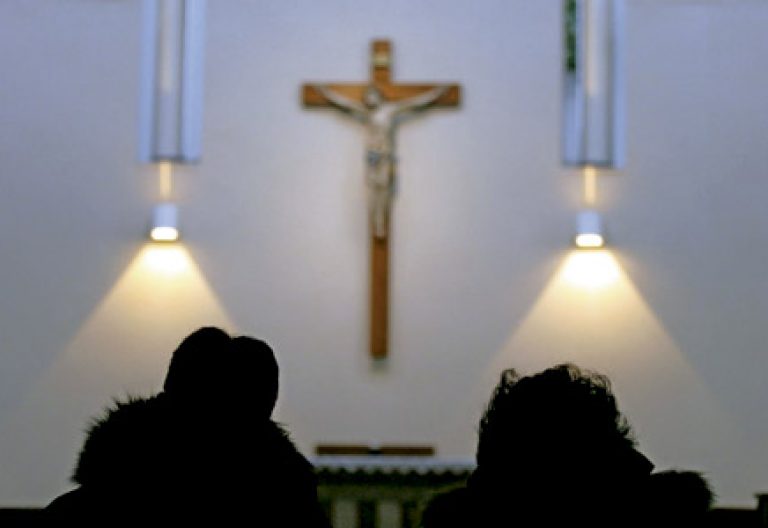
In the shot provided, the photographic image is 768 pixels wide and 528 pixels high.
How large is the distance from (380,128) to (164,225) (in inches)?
47.9

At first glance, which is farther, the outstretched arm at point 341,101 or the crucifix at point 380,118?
the outstretched arm at point 341,101

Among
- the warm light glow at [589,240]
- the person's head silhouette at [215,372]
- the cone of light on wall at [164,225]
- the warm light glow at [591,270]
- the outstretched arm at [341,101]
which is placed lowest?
the person's head silhouette at [215,372]

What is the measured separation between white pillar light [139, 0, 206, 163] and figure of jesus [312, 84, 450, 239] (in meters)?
0.69

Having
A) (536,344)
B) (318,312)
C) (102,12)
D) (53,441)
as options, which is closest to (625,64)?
(536,344)

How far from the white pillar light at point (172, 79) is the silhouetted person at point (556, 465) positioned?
543 centimetres

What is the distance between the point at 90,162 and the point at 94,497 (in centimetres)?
504

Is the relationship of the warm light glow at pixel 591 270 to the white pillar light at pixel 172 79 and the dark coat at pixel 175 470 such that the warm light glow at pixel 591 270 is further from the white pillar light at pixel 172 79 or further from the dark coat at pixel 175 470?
the dark coat at pixel 175 470

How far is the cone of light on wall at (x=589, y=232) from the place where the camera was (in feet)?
22.9

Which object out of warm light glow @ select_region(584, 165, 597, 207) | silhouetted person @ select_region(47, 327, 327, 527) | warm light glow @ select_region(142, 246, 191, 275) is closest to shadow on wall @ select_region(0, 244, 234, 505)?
warm light glow @ select_region(142, 246, 191, 275)

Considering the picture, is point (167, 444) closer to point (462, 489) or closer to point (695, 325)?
point (462, 489)

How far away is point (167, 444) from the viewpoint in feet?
7.87

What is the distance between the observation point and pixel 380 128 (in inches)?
280

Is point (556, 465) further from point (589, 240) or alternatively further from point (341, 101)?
point (341, 101)

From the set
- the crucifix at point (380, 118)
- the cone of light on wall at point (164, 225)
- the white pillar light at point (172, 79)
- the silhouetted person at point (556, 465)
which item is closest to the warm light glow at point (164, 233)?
the cone of light on wall at point (164, 225)
